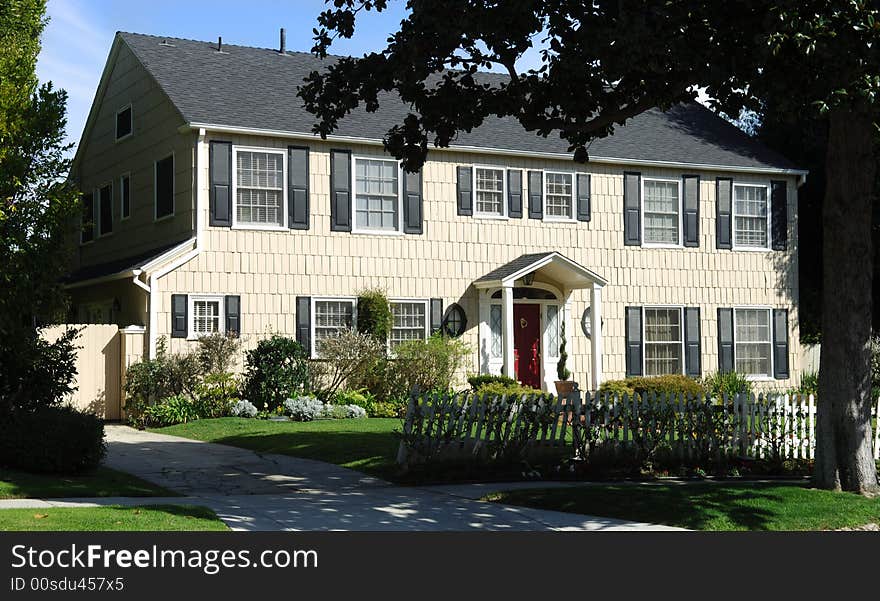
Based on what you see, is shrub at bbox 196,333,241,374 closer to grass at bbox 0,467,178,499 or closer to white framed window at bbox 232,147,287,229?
white framed window at bbox 232,147,287,229

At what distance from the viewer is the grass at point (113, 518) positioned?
928cm

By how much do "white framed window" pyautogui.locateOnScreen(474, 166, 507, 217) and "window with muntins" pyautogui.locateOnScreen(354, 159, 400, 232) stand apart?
2079 millimetres

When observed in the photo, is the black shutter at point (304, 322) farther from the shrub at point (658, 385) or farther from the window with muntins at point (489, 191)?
the shrub at point (658, 385)

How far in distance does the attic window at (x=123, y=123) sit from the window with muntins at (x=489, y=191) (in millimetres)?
8594

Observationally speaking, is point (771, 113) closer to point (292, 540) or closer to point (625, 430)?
point (625, 430)

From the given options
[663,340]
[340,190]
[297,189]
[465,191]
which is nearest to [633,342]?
[663,340]

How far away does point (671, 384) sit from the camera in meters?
24.8

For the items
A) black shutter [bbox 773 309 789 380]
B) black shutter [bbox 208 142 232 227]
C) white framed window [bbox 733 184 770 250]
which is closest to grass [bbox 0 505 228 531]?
black shutter [bbox 208 142 232 227]

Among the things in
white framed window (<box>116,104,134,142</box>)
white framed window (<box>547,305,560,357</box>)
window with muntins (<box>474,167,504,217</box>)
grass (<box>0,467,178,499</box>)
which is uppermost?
white framed window (<box>116,104,134,142</box>)

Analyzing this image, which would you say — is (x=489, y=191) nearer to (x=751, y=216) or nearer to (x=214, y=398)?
(x=751, y=216)

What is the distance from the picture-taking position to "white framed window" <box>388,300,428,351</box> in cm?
2406

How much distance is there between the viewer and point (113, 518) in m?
9.74

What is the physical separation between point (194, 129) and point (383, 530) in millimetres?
14341

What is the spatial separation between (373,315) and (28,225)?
426 inches
